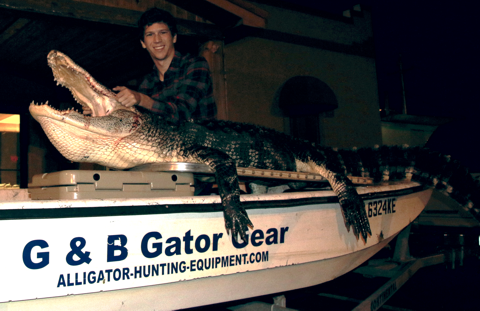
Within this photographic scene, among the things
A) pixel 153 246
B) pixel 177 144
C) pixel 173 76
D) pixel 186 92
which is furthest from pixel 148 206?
pixel 173 76

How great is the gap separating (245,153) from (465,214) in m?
3.25

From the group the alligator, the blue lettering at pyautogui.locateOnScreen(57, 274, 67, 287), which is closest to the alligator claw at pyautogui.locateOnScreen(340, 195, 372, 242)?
the alligator

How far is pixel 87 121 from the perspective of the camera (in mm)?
1961

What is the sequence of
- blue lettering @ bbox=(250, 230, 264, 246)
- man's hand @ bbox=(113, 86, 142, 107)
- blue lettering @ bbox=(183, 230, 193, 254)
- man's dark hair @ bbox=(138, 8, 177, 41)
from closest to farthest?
blue lettering @ bbox=(183, 230, 193, 254) → blue lettering @ bbox=(250, 230, 264, 246) → man's hand @ bbox=(113, 86, 142, 107) → man's dark hair @ bbox=(138, 8, 177, 41)

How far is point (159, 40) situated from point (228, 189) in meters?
1.34

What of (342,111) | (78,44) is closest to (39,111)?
(78,44)

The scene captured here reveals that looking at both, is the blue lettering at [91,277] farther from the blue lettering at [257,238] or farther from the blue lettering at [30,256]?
the blue lettering at [257,238]

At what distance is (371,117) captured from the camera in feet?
32.1

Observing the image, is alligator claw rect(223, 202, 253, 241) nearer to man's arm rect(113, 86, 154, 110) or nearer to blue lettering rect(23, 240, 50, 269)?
blue lettering rect(23, 240, 50, 269)

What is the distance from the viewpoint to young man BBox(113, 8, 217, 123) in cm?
268

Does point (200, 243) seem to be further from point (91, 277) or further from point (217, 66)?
point (217, 66)

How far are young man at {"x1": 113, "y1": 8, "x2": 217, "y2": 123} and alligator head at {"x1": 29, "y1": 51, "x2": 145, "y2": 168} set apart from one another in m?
0.36

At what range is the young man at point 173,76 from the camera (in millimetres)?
2678

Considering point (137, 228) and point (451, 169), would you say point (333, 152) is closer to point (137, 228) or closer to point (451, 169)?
point (451, 169)
